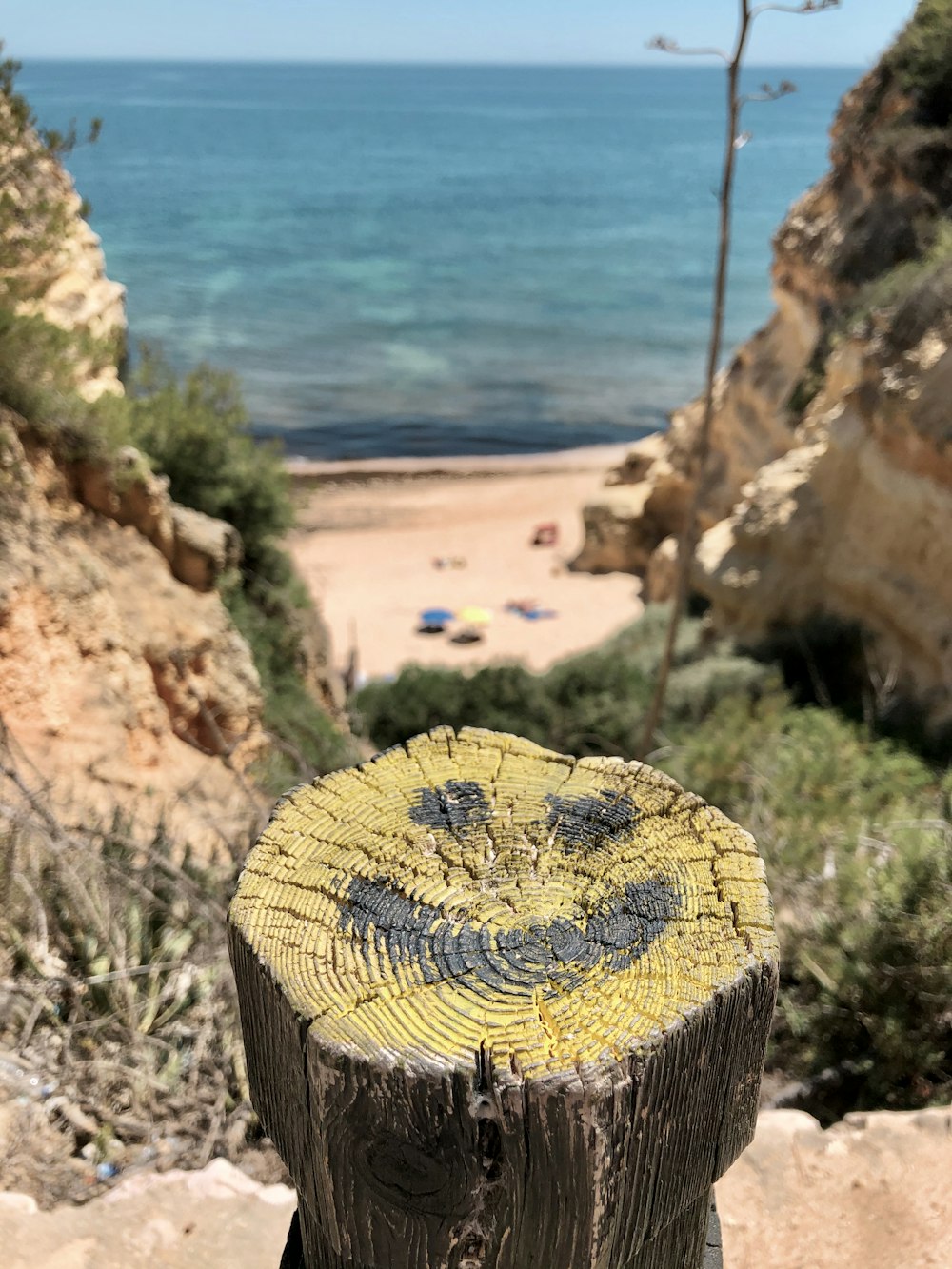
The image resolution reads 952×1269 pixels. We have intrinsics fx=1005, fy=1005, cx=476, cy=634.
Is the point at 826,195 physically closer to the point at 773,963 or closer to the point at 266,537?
the point at 266,537

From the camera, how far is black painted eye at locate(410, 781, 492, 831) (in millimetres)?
1761

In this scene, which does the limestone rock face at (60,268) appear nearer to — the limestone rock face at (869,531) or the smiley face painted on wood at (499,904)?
the smiley face painted on wood at (499,904)

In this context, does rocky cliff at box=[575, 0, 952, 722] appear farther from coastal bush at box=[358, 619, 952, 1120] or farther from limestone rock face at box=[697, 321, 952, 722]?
coastal bush at box=[358, 619, 952, 1120]

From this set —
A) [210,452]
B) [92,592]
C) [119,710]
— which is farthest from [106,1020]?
[210,452]

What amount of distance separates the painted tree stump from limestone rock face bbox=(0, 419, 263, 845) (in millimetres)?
3284

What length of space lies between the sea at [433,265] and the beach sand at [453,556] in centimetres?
279

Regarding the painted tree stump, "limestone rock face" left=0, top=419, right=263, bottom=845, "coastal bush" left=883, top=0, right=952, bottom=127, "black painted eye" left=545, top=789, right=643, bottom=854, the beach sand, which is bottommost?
the beach sand

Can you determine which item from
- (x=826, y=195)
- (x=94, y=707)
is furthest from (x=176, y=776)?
(x=826, y=195)

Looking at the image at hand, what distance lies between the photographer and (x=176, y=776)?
6754 millimetres

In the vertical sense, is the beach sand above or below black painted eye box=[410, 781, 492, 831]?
below

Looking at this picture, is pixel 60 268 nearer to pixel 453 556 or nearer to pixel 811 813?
pixel 811 813

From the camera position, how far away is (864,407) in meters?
11.1

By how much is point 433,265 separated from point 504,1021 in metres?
67.6

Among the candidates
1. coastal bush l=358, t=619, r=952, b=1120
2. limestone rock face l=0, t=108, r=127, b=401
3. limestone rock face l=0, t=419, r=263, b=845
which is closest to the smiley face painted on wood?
limestone rock face l=0, t=419, r=263, b=845
